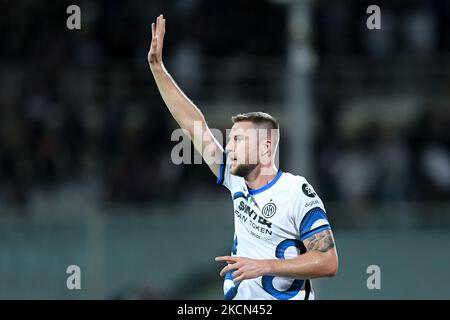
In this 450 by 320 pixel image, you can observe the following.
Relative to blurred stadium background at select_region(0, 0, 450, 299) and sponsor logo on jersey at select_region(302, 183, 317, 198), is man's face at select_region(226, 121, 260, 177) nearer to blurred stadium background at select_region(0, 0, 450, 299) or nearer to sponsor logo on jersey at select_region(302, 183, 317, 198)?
sponsor logo on jersey at select_region(302, 183, 317, 198)

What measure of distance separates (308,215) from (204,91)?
10442 mm

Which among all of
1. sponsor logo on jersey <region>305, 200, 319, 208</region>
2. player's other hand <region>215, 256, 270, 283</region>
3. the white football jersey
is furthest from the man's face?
player's other hand <region>215, 256, 270, 283</region>

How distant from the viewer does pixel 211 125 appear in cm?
1784

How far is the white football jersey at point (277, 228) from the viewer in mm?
7867

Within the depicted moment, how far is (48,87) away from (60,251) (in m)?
3.51

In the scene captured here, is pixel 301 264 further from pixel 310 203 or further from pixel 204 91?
pixel 204 91

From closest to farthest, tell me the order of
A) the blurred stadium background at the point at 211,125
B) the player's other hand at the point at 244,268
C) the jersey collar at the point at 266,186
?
the player's other hand at the point at 244,268 → the jersey collar at the point at 266,186 → the blurred stadium background at the point at 211,125

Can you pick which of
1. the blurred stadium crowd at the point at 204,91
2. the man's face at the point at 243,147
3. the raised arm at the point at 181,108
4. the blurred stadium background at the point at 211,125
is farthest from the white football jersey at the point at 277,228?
the blurred stadium crowd at the point at 204,91

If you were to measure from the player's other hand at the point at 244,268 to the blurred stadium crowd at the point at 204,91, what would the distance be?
9.48 m

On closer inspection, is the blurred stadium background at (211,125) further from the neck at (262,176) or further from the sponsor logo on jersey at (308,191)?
the sponsor logo on jersey at (308,191)

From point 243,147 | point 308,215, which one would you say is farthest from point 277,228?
point 243,147

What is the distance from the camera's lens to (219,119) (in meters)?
18.0
